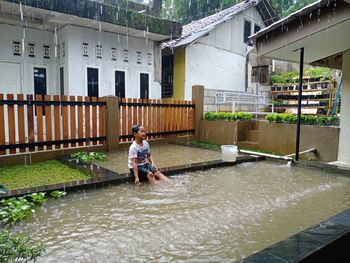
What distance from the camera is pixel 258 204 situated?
172 inches

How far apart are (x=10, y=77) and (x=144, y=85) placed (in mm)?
5568

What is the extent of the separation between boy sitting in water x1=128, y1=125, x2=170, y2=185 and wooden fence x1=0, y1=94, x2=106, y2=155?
3010mm

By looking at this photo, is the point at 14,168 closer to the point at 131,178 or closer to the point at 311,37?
the point at 131,178

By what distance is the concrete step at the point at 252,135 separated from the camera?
10148mm

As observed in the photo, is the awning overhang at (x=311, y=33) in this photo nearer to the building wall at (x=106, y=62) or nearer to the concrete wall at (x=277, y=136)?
the concrete wall at (x=277, y=136)

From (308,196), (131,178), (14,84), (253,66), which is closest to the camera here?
(308,196)

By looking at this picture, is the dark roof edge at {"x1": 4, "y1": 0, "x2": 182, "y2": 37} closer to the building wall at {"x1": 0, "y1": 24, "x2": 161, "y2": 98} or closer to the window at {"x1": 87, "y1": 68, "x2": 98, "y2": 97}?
the building wall at {"x1": 0, "y1": 24, "x2": 161, "y2": 98}

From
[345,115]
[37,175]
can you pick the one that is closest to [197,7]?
[345,115]

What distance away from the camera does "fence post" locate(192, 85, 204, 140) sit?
438 inches

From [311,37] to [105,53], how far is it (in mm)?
8792

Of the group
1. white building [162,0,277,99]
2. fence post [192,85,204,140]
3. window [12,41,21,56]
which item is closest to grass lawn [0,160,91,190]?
fence post [192,85,204,140]

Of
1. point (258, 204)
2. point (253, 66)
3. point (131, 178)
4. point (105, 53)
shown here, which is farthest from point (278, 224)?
point (253, 66)

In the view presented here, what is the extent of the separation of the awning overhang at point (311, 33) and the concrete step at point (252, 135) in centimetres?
304

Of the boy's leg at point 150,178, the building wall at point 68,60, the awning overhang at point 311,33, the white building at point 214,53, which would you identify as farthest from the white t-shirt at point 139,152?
the white building at point 214,53
